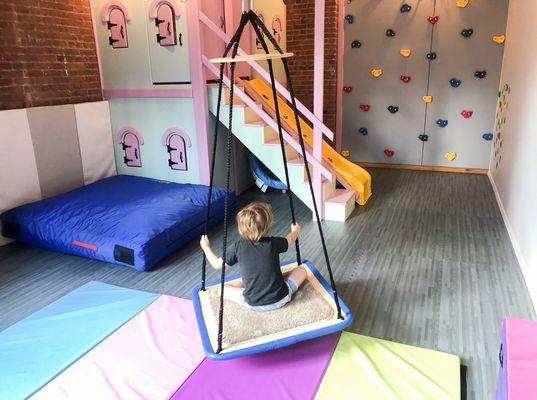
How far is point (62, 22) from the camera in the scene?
4.55 metres

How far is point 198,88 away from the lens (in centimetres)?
457

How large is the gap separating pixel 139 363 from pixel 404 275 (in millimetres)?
2002

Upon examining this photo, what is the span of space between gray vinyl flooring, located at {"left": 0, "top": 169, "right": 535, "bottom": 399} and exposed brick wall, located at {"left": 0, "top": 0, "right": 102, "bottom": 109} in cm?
159

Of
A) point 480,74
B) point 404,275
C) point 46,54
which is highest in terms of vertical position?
point 46,54

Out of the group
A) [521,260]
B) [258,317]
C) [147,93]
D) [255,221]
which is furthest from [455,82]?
[258,317]

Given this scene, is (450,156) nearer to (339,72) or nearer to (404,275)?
(339,72)

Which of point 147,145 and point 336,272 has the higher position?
point 147,145

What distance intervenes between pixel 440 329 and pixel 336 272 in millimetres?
936

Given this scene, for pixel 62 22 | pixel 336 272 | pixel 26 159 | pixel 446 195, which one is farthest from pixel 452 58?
pixel 26 159

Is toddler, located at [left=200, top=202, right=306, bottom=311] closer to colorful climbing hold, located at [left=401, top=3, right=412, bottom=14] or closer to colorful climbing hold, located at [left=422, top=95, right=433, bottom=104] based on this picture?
colorful climbing hold, located at [left=422, top=95, right=433, bottom=104]

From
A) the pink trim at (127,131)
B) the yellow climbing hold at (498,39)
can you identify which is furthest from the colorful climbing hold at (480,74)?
the pink trim at (127,131)

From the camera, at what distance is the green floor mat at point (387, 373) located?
200cm

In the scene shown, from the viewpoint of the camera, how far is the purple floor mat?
6.66 feet

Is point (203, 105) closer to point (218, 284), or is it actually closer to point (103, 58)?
point (103, 58)
